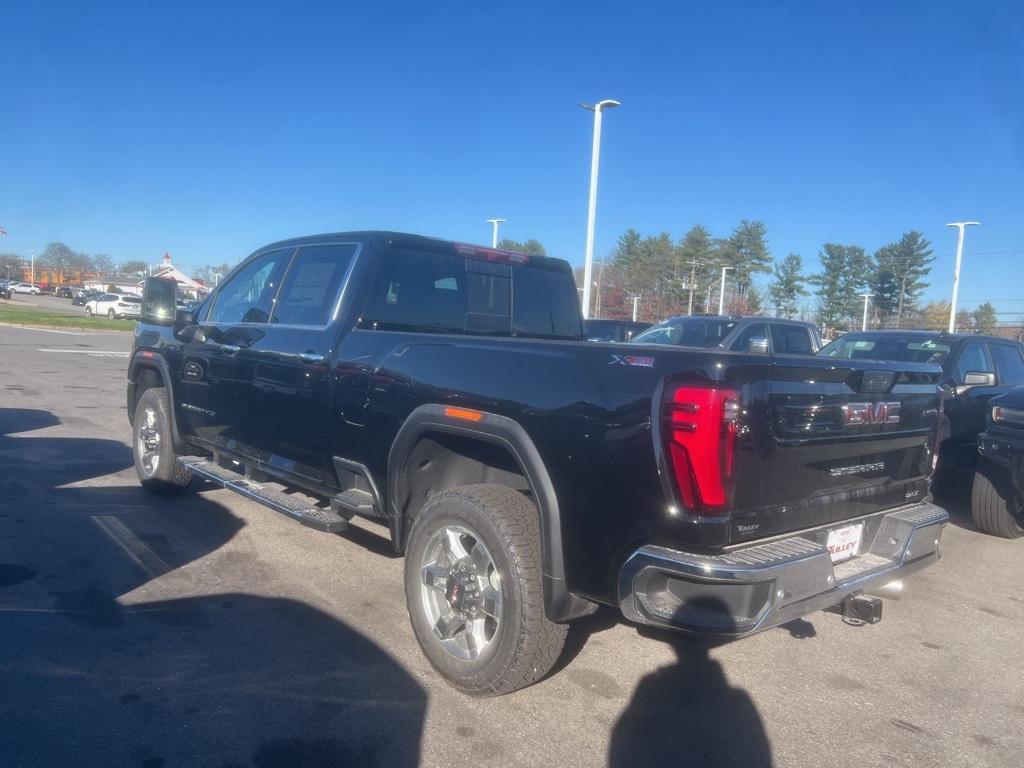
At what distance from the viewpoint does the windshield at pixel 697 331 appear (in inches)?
422

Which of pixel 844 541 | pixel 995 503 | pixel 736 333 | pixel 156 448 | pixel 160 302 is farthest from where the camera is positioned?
pixel 736 333

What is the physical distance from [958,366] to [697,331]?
349 centimetres

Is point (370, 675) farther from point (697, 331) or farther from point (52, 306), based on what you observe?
point (52, 306)

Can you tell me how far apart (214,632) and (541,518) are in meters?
1.90

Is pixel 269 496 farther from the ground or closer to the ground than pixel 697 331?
closer to the ground

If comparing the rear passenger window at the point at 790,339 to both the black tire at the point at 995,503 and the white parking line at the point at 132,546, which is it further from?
the white parking line at the point at 132,546

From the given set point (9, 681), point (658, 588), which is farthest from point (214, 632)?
point (658, 588)

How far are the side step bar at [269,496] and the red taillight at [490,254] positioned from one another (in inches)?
69.6

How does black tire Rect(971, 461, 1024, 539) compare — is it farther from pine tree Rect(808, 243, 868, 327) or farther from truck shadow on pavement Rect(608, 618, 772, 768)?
pine tree Rect(808, 243, 868, 327)

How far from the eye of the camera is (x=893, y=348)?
28.4 feet

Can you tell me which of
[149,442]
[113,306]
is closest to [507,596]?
[149,442]

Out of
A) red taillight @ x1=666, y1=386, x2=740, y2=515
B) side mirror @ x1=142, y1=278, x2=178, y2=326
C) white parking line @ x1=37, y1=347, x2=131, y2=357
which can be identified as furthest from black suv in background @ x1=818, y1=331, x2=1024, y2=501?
white parking line @ x1=37, y1=347, x2=131, y2=357

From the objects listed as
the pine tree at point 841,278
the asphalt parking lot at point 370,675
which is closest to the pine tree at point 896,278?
the pine tree at point 841,278

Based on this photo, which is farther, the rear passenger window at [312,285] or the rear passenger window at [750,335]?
the rear passenger window at [750,335]
